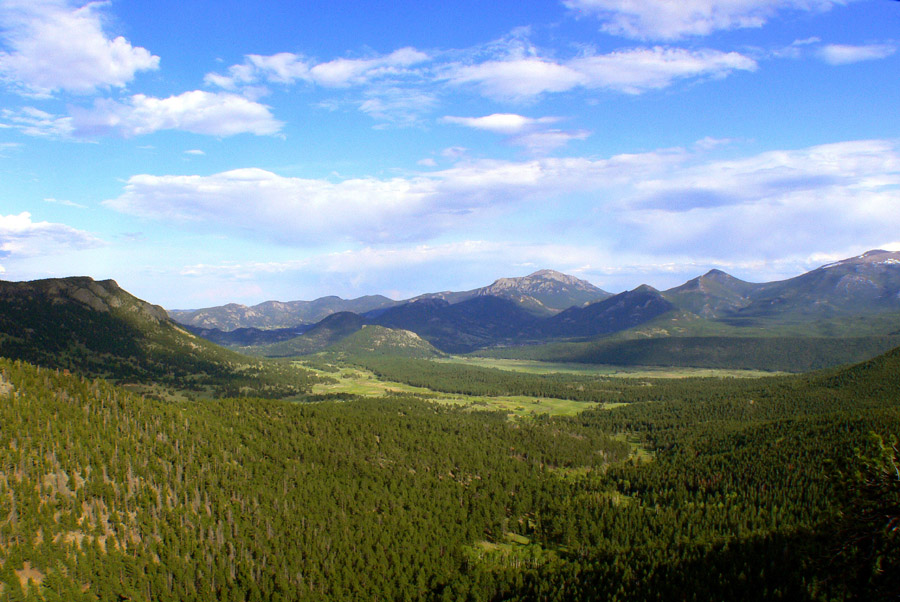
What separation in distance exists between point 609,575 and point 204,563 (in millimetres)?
86894

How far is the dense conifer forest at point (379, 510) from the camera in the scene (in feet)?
297

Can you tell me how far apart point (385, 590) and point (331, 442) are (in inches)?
3015

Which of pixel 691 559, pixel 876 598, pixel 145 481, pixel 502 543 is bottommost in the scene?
pixel 502 543

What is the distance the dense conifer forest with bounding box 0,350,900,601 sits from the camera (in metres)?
90.4

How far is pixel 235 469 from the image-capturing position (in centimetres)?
13888

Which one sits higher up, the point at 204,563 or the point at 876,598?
the point at 876,598

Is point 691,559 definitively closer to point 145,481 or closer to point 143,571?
point 143,571

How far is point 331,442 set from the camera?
6594 inches

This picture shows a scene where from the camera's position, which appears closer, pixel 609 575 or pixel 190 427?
pixel 609 575

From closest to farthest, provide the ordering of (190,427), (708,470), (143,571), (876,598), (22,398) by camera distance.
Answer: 1. (876,598)
2. (143,571)
3. (22,398)
4. (190,427)
5. (708,470)

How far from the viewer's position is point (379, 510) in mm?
133000

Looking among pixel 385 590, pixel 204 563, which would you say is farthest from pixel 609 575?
pixel 204 563

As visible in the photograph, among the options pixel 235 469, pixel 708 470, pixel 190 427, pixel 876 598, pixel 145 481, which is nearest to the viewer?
pixel 876 598

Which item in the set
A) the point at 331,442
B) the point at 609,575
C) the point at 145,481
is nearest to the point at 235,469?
the point at 145,481
